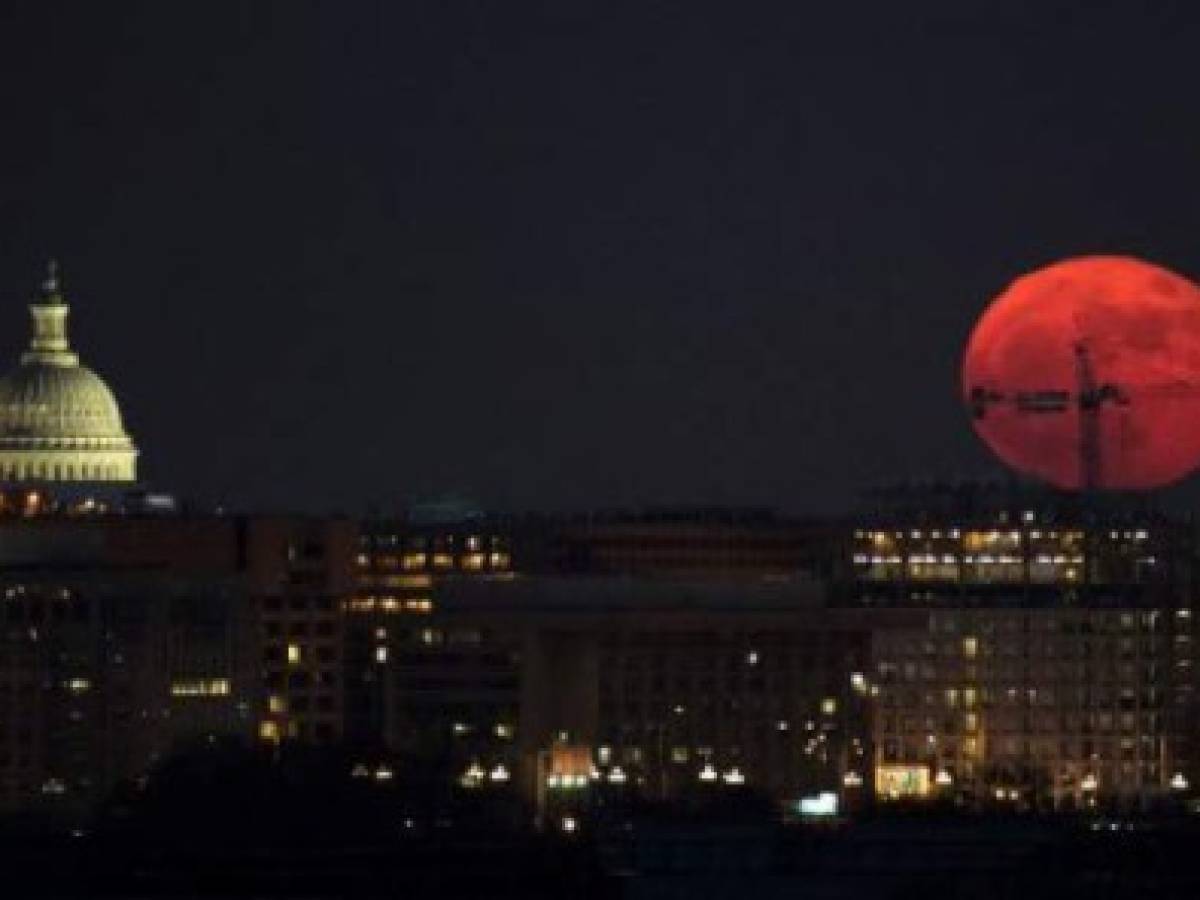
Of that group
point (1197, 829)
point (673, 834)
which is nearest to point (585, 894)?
point (673, 834)

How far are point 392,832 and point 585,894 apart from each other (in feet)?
41.4

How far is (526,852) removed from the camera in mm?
182000

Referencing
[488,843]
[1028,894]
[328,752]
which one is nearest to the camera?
[1028,894]

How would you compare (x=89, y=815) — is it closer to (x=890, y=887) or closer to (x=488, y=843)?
(x=488, y=843)

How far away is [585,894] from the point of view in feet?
572

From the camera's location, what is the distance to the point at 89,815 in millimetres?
194875

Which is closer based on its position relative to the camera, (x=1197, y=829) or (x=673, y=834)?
(x=673, y=834)

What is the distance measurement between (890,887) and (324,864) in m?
9.84

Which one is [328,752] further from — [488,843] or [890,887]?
[890,887]

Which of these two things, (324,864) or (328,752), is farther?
(328,752)

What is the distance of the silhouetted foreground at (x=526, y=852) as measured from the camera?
569ft

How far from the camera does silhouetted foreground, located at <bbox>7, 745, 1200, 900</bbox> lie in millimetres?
173375

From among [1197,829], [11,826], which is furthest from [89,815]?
[1197,829]

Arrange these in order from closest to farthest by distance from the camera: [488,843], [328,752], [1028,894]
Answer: [1028,894] < [488,843] < [328,752]
